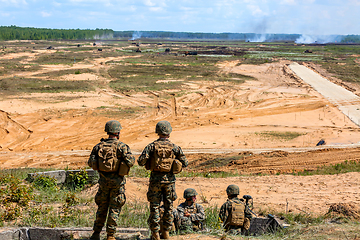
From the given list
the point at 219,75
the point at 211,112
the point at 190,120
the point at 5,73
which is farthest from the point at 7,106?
the point at 219,75

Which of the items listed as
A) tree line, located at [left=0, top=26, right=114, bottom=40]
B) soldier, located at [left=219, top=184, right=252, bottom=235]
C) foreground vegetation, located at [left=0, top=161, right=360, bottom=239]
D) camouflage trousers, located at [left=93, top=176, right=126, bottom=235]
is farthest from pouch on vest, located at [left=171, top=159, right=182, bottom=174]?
tree line, located at [left=0, top=26, right=114, bottom=40]

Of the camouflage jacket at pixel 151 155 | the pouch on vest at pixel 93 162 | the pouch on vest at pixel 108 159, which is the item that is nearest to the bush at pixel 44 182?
the pouch on vest at pixel 93 162

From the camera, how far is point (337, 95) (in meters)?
26.8

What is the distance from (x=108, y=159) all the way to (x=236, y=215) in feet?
8.33

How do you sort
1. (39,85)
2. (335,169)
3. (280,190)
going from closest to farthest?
(280,190)
(335,169)
(39,85)

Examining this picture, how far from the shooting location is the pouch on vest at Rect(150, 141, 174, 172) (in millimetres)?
5133

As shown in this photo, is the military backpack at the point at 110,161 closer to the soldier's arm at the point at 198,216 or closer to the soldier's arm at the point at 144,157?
the soldier's arm at the point at 144,157

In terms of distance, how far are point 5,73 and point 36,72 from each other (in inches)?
119

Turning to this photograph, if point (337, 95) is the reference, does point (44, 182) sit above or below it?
below

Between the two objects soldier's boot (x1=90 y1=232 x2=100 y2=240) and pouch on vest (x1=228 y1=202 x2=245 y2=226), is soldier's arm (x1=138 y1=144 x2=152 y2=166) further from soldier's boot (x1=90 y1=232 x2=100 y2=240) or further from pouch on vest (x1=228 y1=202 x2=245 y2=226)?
pouch on vest (x1=228 y1=202 x2=245 y2=226)

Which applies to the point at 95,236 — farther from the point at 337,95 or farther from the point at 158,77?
the point at 158,77

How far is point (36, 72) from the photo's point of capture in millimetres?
36062

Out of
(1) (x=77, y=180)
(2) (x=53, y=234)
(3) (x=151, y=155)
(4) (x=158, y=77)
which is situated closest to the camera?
(3) (x=151, y=155)

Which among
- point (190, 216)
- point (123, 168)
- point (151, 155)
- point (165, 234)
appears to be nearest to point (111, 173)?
point (123, 168)
